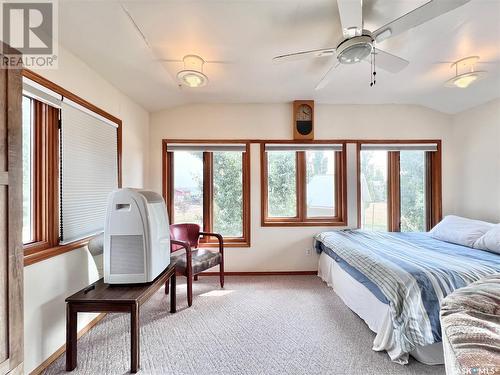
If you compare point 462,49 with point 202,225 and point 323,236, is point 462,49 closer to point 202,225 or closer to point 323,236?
point 323,236

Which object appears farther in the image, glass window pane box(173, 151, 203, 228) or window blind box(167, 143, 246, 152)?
glass window pane box(173, 151, 203, 228)

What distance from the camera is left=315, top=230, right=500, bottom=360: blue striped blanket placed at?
1571 millimetres

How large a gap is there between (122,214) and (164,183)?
1673mm

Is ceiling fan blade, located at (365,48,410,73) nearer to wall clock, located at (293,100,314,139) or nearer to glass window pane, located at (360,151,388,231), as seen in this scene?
wall clock, located at (293,100,314,139)

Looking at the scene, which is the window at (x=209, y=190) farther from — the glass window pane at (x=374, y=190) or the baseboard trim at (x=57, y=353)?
the glass window pane at (x=374, y=190)

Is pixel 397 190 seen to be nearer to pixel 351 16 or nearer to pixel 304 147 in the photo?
pixel 304 147

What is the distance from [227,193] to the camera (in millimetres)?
3609

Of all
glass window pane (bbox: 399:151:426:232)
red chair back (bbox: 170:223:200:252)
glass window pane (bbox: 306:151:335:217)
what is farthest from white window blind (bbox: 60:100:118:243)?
glass window pane (bbox: 399:151:426:232)

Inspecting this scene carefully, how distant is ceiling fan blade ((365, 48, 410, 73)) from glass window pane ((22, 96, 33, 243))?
8.73 feet

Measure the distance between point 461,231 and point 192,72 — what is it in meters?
3.37

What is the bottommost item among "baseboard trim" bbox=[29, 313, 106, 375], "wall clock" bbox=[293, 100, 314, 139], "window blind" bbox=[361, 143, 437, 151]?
"baseboard trim" bbox=[29, 313, 106, 375]
